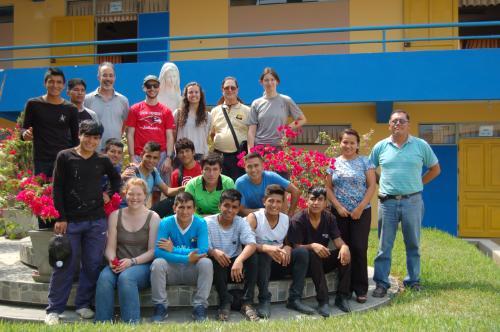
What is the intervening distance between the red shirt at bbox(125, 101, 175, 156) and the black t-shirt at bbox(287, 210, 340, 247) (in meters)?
1.89

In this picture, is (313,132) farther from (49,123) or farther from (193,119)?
(49,123)

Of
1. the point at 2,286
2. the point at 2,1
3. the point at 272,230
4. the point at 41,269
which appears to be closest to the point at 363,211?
the point at 272,230

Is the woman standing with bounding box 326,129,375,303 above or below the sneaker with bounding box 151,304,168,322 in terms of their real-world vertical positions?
above

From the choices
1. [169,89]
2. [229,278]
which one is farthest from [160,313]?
[169,89]

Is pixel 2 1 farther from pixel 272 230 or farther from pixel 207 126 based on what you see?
pixel 272 230

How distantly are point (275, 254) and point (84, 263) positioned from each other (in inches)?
66.8

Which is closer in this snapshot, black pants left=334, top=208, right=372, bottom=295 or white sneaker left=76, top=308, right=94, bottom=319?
white sneaker left=76, top=308, right=94, bottom=319

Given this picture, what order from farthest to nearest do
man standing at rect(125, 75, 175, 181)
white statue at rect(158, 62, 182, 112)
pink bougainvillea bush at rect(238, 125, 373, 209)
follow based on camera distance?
white statue at rect(158, 62, 182, 112) → man standing at rect(125, 75, 175, 181) → pink bougainvillea bush at rect(238, 125, 373, 209)

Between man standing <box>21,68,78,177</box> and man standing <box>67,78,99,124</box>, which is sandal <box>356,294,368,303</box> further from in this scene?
man standing <box>67,78,99,124</box>

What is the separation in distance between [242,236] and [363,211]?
1.30 metres

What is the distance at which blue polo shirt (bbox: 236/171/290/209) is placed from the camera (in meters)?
5.43

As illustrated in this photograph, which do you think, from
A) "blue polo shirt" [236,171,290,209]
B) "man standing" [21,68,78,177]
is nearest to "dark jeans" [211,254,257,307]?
"blue polo shirt" [236,171,290,209]

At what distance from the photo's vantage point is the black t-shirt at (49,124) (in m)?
5.19

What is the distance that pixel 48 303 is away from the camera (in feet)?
15.4
